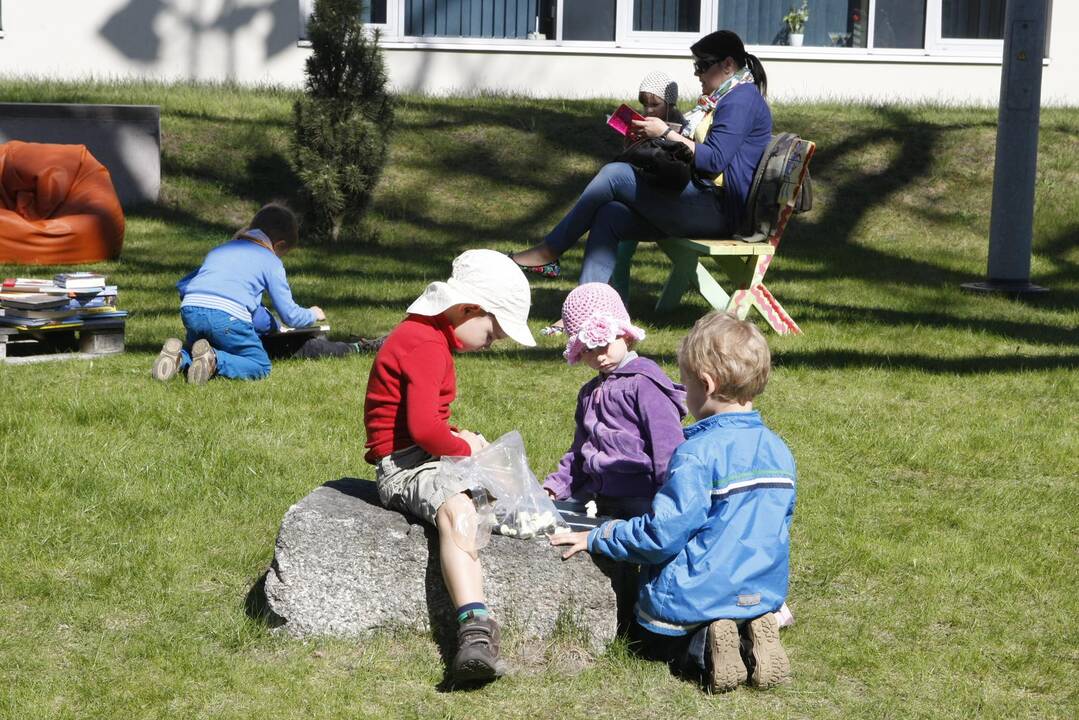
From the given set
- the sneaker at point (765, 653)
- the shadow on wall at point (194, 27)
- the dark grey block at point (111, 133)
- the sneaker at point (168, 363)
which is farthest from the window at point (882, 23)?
the sneaker at point (765, 653)

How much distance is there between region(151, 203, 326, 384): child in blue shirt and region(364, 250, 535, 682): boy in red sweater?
10.0 feet

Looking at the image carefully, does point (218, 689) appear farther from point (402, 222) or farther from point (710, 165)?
point (402, 222)

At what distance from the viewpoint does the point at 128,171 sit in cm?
1293

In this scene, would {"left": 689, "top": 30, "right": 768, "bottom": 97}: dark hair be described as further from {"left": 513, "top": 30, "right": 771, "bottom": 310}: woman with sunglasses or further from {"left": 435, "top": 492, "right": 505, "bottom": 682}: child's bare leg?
{"left": 435, "top": 492, "right": 505, "bottom": 682}: child's bare leg

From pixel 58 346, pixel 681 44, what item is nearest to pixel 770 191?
pixel 58 346

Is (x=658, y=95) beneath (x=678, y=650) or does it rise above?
above

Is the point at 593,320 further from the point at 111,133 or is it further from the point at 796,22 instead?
the point at 796,22

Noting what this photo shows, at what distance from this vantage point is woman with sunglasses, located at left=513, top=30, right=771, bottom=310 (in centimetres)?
789

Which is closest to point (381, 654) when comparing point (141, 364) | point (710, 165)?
point (141, 364)

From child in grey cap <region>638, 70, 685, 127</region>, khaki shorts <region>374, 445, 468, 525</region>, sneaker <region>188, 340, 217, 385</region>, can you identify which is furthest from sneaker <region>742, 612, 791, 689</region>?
child in grey cap <region>638, 70, 685, 127</region>

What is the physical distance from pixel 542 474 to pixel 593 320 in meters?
1.31

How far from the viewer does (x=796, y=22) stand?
18000 millimetres

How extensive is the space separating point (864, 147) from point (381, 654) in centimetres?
1161

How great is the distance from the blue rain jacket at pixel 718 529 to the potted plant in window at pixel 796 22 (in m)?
15.3
